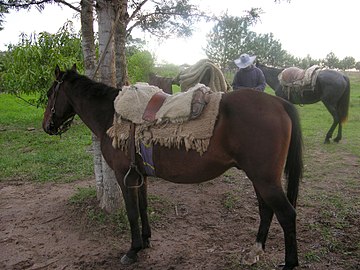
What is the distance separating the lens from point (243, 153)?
8.02ft

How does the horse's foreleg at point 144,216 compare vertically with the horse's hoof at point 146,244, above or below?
above

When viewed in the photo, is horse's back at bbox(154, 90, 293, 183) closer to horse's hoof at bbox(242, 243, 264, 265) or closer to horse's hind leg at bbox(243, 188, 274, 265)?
horse's hind leg at bbox(243, 188, 274, 265)

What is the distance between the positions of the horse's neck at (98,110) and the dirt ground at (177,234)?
1197 mm

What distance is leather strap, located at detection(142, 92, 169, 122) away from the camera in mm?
2684

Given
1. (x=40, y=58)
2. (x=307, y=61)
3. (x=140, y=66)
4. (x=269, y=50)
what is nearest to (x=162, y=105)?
(x=40, y=58)

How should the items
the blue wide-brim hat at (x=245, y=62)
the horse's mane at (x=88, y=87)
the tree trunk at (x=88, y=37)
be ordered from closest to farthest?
the horse's mane at (x=88, y=87)
the tree trunk at (x=88, y=37)
the blue wide-brim hat at (x=245, y=62)

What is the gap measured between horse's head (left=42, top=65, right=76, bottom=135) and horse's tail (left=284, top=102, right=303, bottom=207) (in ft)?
7.02

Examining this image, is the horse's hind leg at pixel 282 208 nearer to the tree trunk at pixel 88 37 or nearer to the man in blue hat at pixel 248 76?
the tree trunk at pixel 88 37

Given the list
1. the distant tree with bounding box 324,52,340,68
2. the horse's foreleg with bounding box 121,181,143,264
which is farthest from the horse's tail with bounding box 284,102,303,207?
the distant tree with bounding box 324,52,340,68

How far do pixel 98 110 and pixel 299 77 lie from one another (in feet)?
18.5

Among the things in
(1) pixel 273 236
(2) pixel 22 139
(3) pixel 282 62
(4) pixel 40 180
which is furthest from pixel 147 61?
(3) pixel 282 62

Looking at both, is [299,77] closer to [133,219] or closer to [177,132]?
[177,132]

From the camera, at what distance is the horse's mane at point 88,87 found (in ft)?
10.0


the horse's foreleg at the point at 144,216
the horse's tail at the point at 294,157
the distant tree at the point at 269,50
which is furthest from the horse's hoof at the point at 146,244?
the distant tree at the point at 269,50
